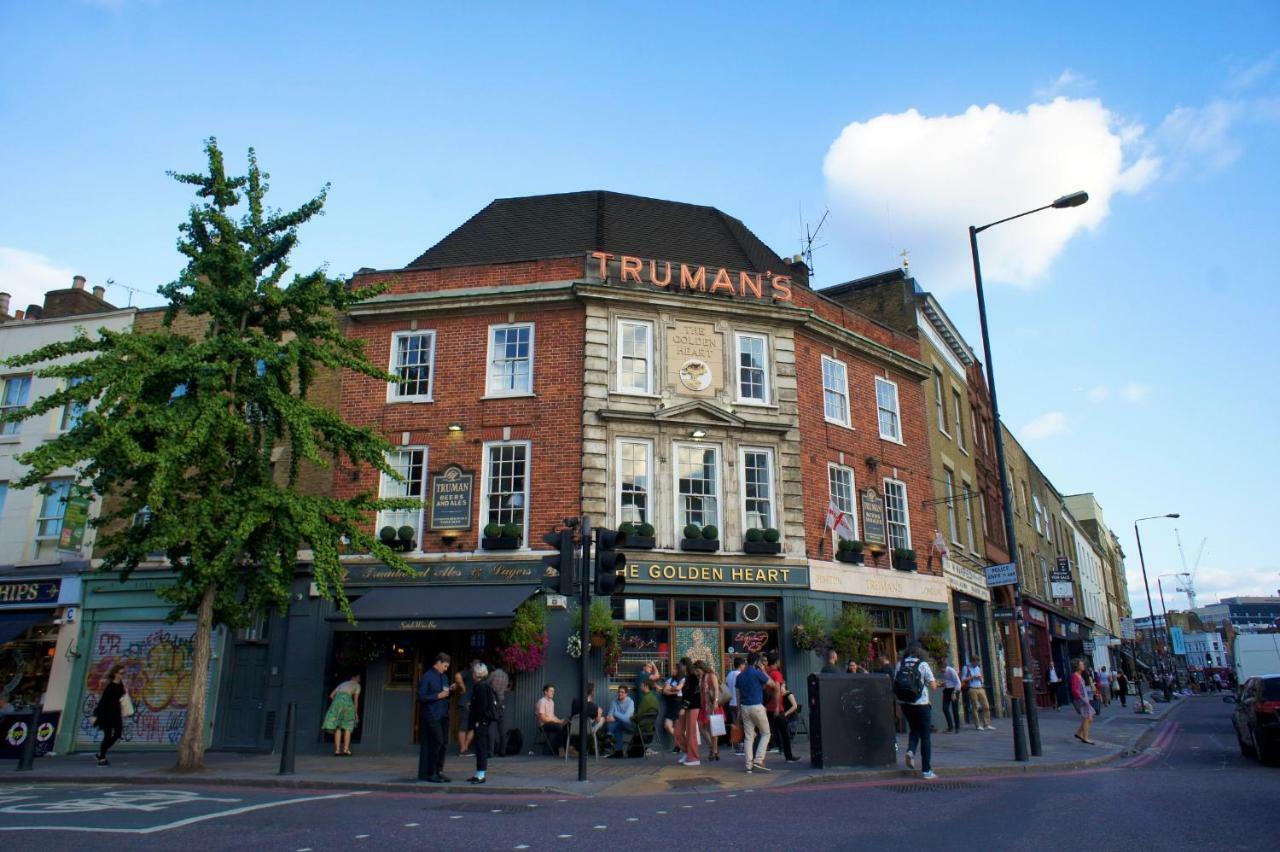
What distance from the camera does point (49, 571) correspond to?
20375mm

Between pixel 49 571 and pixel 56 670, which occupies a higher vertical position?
pixel 49 571

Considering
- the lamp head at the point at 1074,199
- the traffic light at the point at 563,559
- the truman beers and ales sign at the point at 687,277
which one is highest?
the truman beers and ales sign at the point at 687,277

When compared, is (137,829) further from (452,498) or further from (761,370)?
(761,370)

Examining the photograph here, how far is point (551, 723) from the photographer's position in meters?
15.4

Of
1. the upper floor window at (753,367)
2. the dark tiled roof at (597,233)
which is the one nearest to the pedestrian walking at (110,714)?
the dark tiled roof at (597,233)

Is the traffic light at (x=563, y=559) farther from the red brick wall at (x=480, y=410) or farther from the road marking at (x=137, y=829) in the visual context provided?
the red brick wall at (x=480, y=410)

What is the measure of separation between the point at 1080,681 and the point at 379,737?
14.3m

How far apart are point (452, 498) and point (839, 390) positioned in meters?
10.1

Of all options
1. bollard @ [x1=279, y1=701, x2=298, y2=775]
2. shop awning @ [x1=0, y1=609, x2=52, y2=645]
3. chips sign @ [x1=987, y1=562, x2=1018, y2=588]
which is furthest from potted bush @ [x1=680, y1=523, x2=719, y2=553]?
shop awning @ [x1=0, y1=609, x2=52, y2=645]

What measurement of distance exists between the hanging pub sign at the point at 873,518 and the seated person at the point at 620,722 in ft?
27.2

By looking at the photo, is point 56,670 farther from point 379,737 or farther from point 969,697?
point 969,697

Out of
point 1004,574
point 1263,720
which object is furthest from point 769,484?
point 1263,720

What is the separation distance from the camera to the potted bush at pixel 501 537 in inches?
702

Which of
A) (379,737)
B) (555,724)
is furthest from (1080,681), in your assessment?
(379,737)
